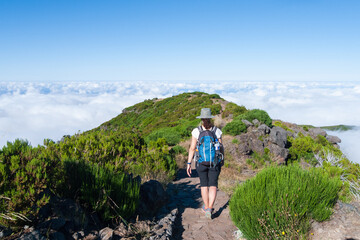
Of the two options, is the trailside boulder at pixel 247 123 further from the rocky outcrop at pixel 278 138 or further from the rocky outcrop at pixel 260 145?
the rocky outcrop at pixel 278 138

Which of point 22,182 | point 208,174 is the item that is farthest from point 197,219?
point 22,182

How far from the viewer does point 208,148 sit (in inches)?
163

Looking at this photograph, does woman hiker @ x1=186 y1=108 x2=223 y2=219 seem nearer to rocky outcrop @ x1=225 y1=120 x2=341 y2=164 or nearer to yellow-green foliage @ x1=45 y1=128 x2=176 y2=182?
yellow-green foliage @ x1=45 y1=128 x2=176 y2=182

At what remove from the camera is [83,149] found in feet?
17.0

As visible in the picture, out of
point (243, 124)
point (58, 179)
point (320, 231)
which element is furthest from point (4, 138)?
point (243, 124)

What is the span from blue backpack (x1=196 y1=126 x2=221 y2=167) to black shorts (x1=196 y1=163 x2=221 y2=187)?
127 millimetres

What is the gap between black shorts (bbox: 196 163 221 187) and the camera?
4.27 m

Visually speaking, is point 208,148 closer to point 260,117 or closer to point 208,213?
point 208,213

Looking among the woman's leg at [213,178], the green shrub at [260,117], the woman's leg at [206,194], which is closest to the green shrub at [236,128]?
the green shrub at [260,117]

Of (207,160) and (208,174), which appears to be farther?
(208,174)

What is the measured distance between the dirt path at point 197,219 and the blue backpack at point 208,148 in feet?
3.97

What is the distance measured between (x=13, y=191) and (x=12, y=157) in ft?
1.44

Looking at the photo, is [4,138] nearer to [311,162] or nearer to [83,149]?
[83,149]

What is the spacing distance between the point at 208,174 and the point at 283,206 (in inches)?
56.5
